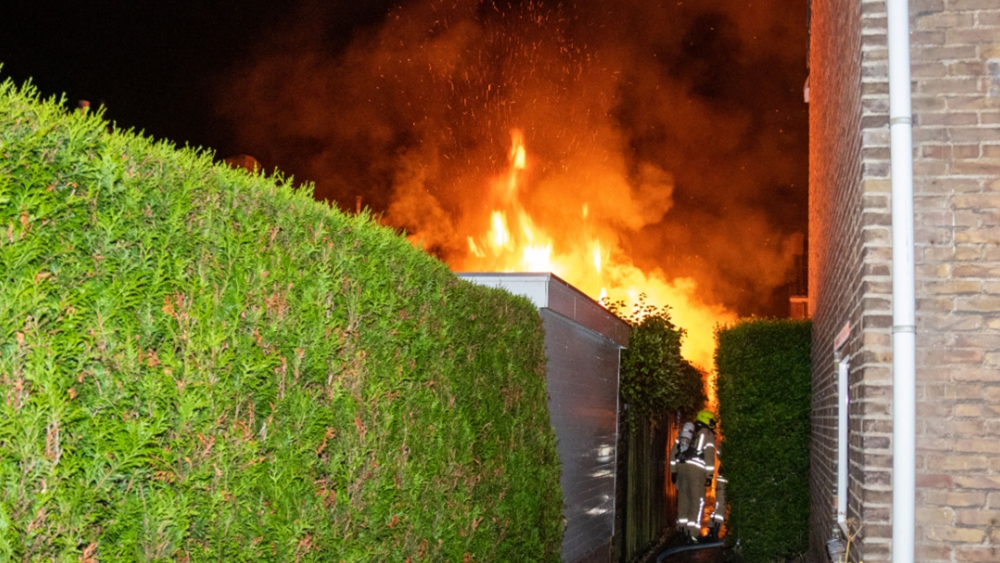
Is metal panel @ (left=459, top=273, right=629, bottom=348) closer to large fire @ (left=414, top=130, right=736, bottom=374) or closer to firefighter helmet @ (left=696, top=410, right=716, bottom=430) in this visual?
firefighter helmet @ (left=696, top=410, right=716, bottom=430)

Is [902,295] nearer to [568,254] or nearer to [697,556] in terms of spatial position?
[697,556]

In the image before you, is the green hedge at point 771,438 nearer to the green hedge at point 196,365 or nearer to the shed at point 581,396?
the shed at point 581,396

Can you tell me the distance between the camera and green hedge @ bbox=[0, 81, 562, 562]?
2.57 m

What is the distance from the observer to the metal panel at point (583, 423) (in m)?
9.72

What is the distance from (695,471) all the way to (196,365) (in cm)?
1211

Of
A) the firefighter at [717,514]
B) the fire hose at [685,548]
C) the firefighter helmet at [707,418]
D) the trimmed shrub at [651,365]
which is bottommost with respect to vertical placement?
the fire hose at [685,548]

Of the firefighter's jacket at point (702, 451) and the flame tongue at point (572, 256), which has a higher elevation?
the flame tongue at point (572, 256)

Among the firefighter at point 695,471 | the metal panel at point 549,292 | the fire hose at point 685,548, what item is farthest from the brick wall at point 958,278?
the firefighter at point 695,471

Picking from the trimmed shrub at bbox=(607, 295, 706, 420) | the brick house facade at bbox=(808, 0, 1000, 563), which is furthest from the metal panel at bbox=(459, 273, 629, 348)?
the brick house facade at bbox=(808, 0, 1000, 563)

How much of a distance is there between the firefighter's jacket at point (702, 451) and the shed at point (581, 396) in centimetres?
204

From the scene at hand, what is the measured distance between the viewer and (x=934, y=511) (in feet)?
15.0

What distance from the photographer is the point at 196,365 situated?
317cm

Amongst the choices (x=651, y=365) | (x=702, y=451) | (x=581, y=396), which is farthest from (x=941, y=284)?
(x=702, y=451)

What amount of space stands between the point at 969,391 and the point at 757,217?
106ft
